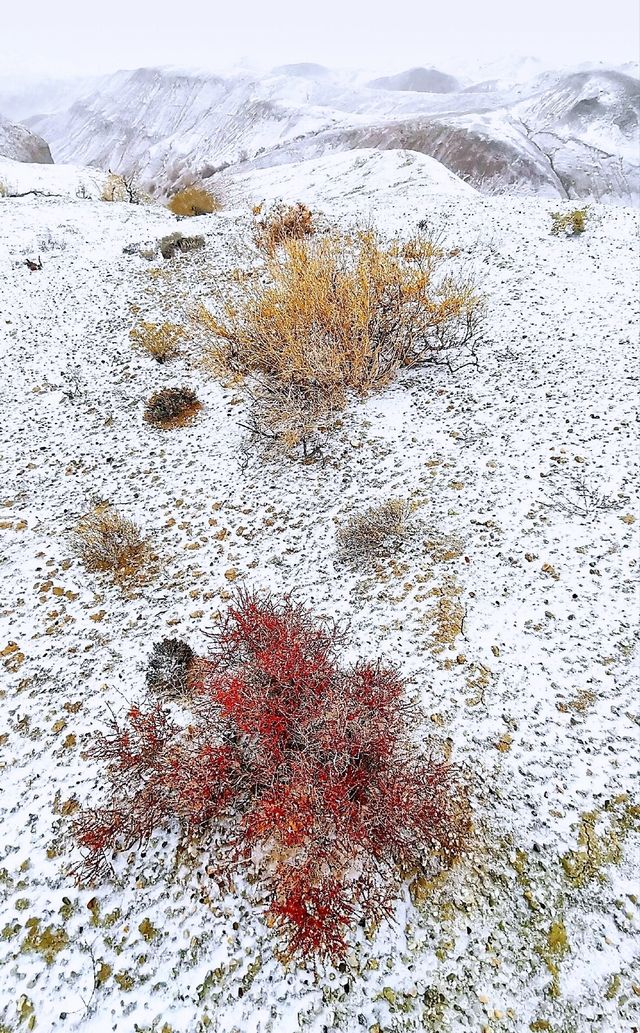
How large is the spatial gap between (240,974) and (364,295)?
29.6ft

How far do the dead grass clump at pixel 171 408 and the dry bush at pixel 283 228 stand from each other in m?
6.23

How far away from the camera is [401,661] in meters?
5.35

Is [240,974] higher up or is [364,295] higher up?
[364,295]

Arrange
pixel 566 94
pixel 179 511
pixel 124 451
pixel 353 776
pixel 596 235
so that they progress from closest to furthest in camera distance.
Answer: pixel 353 776 → pixel 179 511 → pixel 124 451 → pixel 596 235 → pixel 566 94

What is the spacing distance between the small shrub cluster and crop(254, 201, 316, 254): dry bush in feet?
21.8

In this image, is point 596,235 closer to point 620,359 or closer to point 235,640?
point 620,359

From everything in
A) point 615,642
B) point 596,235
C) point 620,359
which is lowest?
point 615,642

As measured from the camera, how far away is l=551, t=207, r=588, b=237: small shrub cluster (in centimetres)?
1285

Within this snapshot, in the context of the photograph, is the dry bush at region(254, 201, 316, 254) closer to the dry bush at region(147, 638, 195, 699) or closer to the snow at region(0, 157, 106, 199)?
the snow at region(0, 157, 106, 199)

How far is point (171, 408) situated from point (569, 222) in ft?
38.6

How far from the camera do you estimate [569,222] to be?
43.5ft

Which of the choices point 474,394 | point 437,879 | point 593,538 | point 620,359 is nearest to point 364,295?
A: point 474,394

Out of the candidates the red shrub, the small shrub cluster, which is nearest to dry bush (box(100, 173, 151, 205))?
the small shrub cluster

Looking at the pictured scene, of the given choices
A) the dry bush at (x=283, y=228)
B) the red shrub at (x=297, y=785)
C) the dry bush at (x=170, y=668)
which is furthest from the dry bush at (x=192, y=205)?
the red shrub at (x=297, y=785)
